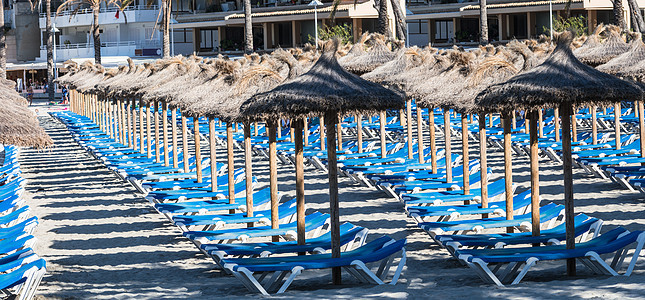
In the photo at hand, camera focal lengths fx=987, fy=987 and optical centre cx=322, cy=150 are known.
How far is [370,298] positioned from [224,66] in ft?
16.4

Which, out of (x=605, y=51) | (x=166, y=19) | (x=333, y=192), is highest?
(x=166, y=19)

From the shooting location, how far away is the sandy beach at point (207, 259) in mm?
8242

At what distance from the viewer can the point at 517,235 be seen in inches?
371

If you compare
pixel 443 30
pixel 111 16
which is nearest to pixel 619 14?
pixel 443 30

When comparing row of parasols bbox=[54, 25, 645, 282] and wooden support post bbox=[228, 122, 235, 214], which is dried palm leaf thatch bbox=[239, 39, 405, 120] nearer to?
row of parasols bbox=[54, 25, 645, 282]

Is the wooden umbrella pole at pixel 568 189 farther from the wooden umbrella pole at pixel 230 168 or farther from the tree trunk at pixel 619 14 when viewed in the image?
the tree trunk at pixel 619 14

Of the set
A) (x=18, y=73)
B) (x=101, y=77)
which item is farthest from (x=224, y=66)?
(x=18, y=73)

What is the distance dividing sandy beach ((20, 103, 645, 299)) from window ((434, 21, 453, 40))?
115 ft

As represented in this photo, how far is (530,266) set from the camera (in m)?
8.14

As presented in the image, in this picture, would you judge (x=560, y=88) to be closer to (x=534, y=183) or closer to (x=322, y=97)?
(x=534, y=183)

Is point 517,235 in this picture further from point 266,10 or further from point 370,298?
point 266,10

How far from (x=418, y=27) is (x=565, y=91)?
46946 millimetres

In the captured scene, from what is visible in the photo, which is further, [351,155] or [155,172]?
[351,155]

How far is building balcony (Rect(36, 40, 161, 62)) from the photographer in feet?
197
